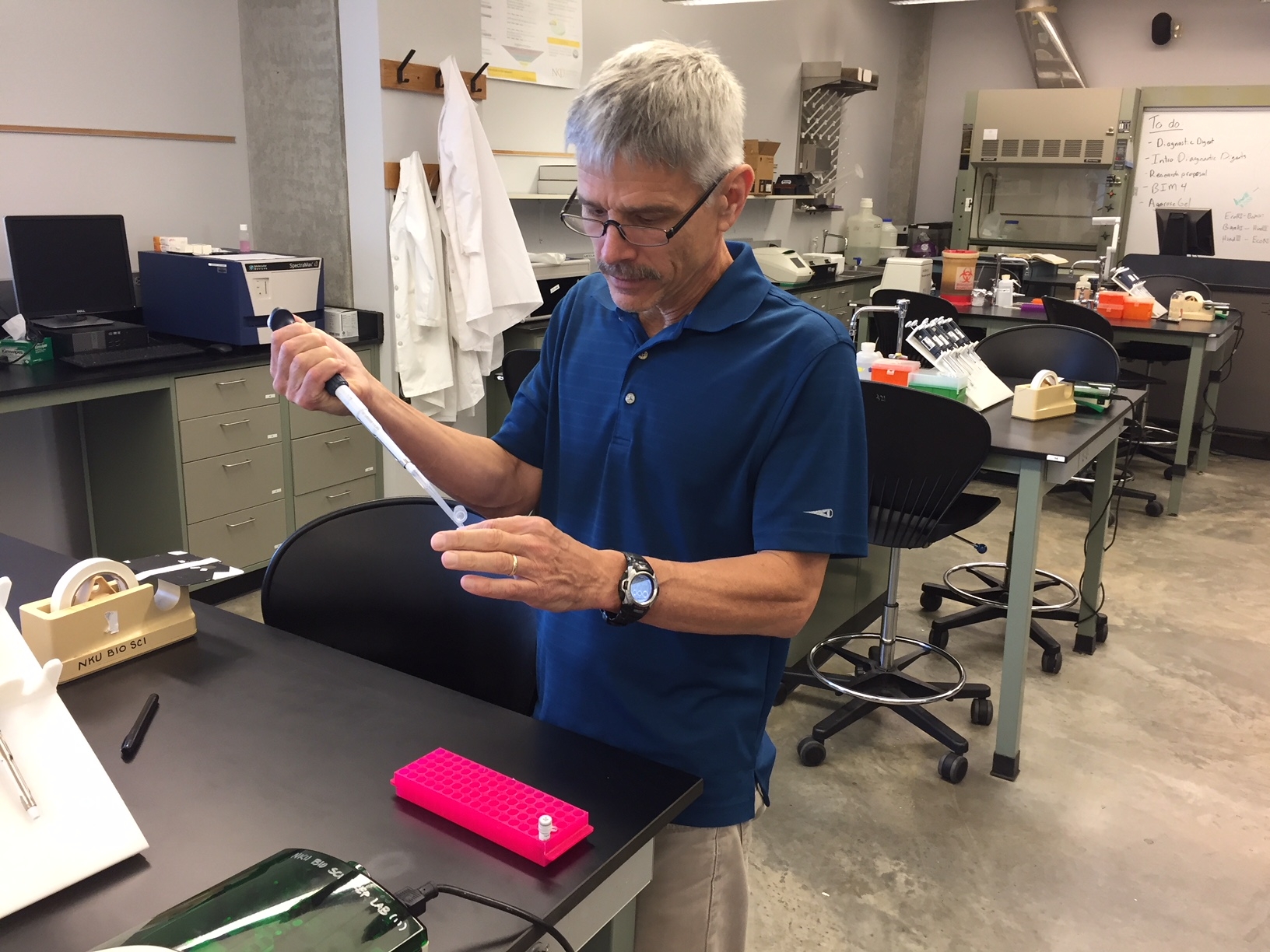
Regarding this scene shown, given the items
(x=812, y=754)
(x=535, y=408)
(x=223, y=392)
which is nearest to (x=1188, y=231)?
(x=812, y=754)

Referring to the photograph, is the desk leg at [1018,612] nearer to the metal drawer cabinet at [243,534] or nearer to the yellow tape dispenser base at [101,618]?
the yellow tape dispenser base at [101,618]

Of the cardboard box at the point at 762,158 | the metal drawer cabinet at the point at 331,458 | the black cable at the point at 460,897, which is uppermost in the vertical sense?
the cardboard box at the point at 762,158

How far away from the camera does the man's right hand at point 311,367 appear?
1134 millimetres

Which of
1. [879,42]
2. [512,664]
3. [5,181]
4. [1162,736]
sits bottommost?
[1162,736]

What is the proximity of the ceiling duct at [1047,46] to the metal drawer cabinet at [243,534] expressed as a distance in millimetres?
6131

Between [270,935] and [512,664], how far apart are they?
2.32 feet

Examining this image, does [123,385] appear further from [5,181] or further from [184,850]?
[184,850]

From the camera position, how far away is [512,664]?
142 cm

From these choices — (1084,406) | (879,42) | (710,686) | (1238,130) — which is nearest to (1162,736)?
(1084,406)

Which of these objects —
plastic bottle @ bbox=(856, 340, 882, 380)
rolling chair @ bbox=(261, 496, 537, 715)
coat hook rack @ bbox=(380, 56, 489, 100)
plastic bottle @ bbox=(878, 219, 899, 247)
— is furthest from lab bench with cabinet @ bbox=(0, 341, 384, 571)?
plastic bottle @ bbox=(878, 219, 899, 247)

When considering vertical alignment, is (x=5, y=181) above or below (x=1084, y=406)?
above

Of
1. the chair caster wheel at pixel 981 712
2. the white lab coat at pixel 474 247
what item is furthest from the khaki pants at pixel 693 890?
the white lab coat at pixel 474 247

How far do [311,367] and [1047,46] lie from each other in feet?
24.0

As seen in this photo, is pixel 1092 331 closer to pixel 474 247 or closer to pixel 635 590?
pixel 474 247
